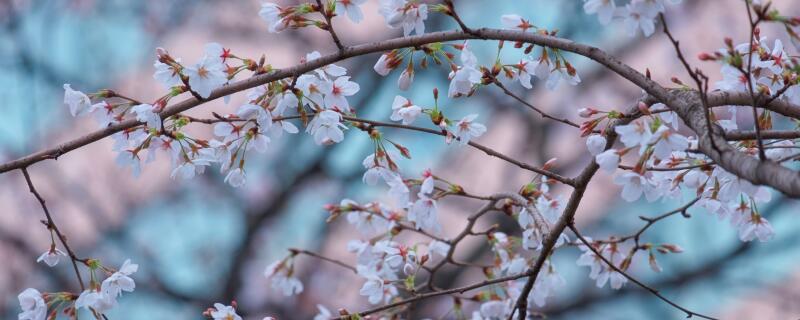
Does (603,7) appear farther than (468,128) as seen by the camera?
No

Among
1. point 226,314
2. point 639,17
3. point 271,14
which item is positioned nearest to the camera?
point 639,17

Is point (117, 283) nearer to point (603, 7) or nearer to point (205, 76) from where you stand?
point (205, 76)

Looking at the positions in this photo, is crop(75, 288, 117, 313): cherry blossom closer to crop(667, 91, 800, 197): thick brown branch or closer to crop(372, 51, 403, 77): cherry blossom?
crop(372, 51, 403, 77): cherry blossom

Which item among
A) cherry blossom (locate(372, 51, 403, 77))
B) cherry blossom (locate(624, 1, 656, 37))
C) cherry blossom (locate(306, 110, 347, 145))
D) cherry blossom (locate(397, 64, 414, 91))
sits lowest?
cherry blossom (locate(306, 110, 347, 145))

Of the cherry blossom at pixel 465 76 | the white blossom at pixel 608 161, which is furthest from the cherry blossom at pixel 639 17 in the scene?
the cherry blossom at pixel 465 76

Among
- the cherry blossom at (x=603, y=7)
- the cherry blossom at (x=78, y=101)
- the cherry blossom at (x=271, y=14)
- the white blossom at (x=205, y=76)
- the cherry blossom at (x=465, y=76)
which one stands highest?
the cherry blossom at (x=603, y=7)

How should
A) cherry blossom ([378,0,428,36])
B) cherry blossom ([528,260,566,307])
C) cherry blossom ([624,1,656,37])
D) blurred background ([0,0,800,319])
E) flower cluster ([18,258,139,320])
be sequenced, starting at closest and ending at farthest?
cherry blossom ([624,1,656,37]) → cherry blossom ([378,0,428,36]) → flower cluster ([18,258,139,320]) → cherry blossom ([528,260,566,307]) → blurred background ([0,0,800,319])

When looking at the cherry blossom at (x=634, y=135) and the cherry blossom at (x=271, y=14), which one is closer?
the cherry blossom at (x=634, y=135)

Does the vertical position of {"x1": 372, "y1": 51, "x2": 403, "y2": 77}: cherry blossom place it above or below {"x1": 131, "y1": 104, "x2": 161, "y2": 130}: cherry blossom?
above

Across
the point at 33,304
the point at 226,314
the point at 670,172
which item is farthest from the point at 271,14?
the point at 670,172

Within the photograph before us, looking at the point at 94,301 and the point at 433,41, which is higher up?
the point at 433,41

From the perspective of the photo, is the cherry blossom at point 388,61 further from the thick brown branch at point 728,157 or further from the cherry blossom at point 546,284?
the cherry blossom at point 546,284

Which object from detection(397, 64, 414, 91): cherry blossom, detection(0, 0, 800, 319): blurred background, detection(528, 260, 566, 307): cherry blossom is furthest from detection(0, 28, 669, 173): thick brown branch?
detection(0, 0, 800, 319): blurred background

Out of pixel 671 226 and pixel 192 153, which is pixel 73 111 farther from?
pixel 671 226
